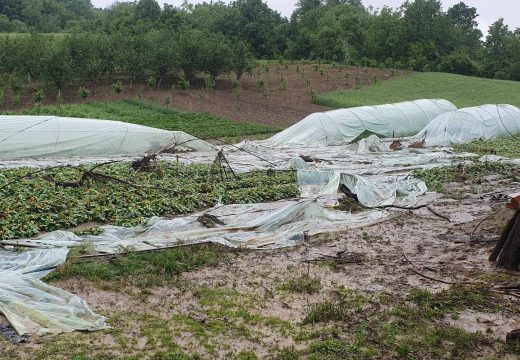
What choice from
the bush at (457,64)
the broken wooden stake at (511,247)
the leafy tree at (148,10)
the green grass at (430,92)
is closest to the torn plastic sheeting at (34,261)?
the broken wooden stake at (511,247)

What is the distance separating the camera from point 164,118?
991 inches

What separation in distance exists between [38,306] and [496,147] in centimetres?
1885

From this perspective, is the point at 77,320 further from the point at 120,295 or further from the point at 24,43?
the point at 24,43

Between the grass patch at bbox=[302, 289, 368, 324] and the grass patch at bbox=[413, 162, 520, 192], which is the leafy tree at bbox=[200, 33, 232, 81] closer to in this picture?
the grass patch at bbox=[413, 162, 520, 192]

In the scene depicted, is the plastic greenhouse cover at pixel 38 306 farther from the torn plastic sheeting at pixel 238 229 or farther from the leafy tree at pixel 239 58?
the leafy tree at pixel 239 58

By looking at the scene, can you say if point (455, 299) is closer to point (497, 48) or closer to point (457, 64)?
point (457, 64)

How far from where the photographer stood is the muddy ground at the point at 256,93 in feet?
94.1

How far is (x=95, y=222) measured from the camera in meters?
9.83

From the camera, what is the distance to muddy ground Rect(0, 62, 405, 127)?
2867cm

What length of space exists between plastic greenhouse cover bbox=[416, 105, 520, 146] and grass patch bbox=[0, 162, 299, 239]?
10.4m

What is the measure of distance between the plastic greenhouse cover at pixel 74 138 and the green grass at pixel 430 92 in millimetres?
15162

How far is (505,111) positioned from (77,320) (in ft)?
79.1

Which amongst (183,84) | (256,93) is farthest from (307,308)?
(256,93)

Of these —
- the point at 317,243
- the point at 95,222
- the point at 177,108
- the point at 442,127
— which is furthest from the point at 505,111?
the point at 95,222
